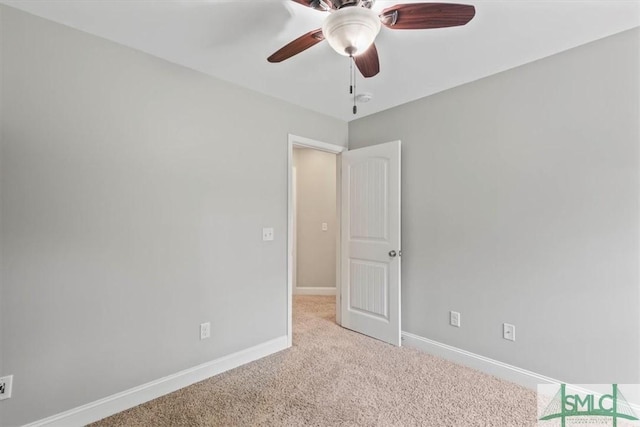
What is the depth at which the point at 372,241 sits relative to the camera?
305 cm

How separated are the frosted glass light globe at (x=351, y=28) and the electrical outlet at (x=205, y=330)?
2.12 metres

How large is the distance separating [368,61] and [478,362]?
239 cm

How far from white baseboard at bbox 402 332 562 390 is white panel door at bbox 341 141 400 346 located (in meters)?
0.19

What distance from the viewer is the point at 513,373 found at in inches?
87.7

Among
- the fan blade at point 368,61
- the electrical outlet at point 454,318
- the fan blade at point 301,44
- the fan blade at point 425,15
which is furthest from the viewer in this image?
the electrical outlet at point 454,318

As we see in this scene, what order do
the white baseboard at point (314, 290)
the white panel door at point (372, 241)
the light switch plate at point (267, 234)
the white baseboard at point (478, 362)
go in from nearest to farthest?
the white baseboard at point (478, 362)
the light switch plate at point (267, 234)
the white panel door at point (372, 241)
the white baseboard at point (314, 290)

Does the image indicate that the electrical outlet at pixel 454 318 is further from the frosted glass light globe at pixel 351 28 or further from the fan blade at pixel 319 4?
the fan blade at pixel 319 4

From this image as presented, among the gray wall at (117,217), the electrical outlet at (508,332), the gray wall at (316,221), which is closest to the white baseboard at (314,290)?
the gray wall at (316,221)

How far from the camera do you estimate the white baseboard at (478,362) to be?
214cm

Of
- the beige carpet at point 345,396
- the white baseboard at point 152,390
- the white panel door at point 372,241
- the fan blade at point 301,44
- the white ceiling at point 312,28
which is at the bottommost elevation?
the beige carpet at point 345,396

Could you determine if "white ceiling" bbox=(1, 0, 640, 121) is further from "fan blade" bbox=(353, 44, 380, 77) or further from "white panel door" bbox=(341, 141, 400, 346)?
"white panel door" bbox=(341, 141, 400, 346)

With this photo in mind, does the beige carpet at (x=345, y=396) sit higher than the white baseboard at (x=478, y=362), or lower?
lower

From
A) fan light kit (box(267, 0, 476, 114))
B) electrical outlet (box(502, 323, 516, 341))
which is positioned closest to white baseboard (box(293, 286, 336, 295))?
electrical outlet (box(502, 323, 516, 341))

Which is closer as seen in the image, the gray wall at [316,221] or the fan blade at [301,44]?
the fan blade at [301,44]
